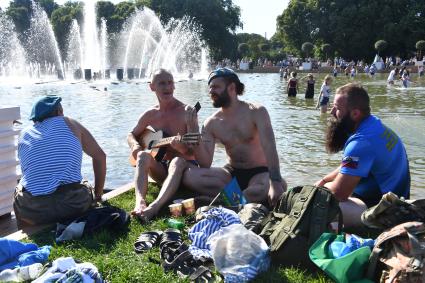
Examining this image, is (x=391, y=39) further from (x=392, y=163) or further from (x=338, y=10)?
(x=392, y=163)

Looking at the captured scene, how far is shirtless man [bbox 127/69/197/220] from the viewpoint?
5145 mm

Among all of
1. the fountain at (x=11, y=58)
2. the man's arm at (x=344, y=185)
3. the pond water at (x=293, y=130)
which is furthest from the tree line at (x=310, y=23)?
the man's arm at (x=344, y=185)

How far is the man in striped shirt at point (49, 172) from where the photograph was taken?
4637mm

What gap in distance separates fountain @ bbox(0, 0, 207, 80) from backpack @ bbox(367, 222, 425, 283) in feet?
142

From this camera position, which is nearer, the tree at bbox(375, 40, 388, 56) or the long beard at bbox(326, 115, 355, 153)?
the long beard at bbox(326, 115, 355, 153)

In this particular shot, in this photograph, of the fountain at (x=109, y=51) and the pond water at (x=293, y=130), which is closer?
the pond water at (x=293, y=130)

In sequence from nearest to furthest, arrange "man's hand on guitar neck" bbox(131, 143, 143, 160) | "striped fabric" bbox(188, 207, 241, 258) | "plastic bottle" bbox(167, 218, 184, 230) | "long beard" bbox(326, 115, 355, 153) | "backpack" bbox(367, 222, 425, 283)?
"backpack" bbox(367, 222, 425, 283) < "striped fabric" bbox(188, 207, 241, 258) < "long beard" bbox(326, 115, 355, 153) < "plastic bottle" bbox(167, 218, 184, 230) < "man's hand on guitar neck" bbox(131, 143, 143, 160)

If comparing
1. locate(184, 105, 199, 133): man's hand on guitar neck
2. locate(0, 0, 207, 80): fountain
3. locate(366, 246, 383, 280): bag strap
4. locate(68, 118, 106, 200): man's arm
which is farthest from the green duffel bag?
locate(0, 0, 207, 80): fountain

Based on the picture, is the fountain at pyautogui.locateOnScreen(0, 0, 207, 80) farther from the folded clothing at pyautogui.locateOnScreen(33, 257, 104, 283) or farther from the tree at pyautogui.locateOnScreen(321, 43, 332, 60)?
the folded clothing at pyautogui.locateOnScreen(33, 257, 104, 283)

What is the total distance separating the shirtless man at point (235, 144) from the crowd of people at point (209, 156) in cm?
1

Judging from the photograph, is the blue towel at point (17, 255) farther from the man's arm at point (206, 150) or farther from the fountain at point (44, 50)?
the fountain at point (44, 50)

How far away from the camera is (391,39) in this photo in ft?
203

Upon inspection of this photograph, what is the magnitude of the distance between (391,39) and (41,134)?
63.3 metres

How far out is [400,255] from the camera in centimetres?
294
